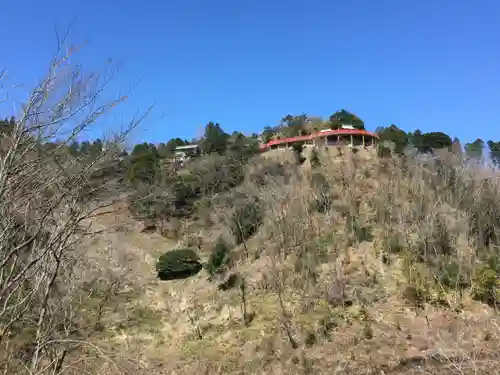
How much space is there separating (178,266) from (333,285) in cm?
707

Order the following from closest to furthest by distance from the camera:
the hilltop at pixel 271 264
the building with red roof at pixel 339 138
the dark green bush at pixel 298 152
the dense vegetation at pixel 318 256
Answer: the hilltop at pixel 271 264 → the dense vegetation at pixel 318 256 → the dark green bush at pixel 298 152 → the building with red roof at pixel 339 138

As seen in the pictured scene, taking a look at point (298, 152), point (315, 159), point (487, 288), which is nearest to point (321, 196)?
point (315, 159)

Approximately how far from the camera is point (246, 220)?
2067 centimetres

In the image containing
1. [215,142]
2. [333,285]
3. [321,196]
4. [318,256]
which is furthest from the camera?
[215,142]

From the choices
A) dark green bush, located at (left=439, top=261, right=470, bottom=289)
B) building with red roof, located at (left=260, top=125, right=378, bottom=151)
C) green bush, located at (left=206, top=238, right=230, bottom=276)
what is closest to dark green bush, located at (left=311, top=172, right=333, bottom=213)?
green bush, located at (left=206, top=238, right=230, bottom=276)

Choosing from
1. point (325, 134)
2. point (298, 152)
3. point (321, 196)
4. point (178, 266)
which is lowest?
point (178, 266)

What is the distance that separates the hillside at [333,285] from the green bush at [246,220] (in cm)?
37

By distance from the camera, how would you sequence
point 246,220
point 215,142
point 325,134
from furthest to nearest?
point 215,142
point 325,134
point 246,220

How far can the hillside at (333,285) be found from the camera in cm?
1126

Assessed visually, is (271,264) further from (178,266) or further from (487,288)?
(487,288)

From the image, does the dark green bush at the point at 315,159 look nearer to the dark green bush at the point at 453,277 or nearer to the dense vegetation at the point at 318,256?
the dense vegetation at the point at 318,256

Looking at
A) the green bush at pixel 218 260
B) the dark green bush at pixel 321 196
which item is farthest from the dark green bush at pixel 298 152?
the green bush at pixel 218 260

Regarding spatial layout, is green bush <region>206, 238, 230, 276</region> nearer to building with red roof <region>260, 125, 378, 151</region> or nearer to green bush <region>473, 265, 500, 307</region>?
green bush <region>473, 265, 500, 307</region>

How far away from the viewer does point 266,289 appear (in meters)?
15.6
